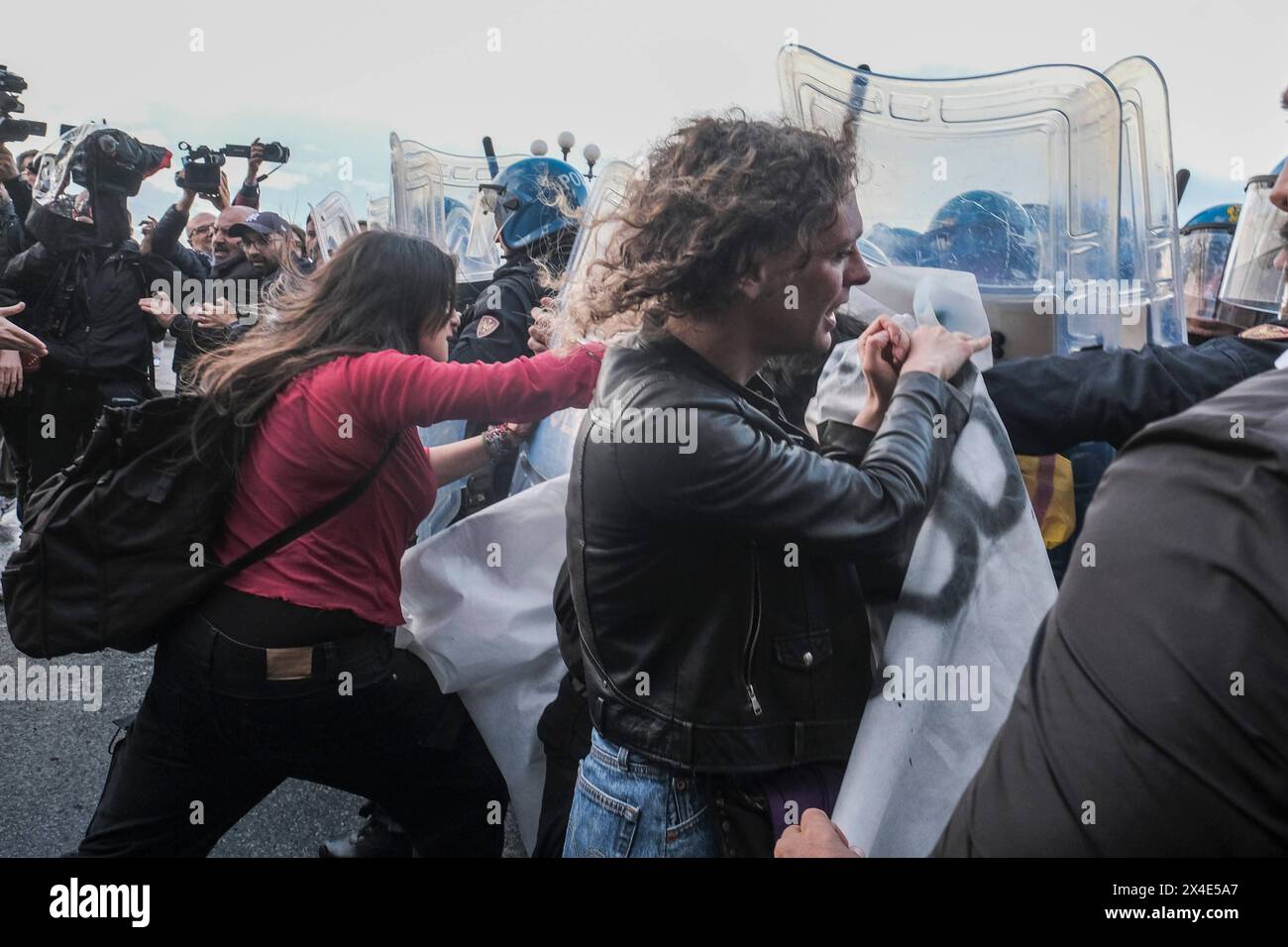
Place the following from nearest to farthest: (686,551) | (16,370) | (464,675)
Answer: (686,551)
(464,675)
(16,370)

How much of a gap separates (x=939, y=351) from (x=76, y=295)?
5.00 meters

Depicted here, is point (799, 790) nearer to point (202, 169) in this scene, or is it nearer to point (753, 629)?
point (753, 629)

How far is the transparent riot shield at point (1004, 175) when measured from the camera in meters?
1.88

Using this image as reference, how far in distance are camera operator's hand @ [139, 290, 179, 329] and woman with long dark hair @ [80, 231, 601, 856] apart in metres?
3.33

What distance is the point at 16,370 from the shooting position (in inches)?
183

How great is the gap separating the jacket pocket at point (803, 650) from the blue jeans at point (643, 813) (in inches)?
8.9

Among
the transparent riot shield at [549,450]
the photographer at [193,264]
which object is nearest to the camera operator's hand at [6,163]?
the photographer at [193,264]

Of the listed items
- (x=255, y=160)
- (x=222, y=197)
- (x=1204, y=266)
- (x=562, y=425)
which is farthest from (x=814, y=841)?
(x=255, y=160)

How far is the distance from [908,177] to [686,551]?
102 cm

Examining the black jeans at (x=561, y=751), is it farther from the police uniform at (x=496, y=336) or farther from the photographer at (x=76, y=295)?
the photographer at (x=76, y=295)

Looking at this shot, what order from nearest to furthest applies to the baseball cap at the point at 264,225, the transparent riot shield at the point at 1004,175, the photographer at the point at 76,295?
1. the transparent riot shield at the point at 1004,175
2. the photographer at the point at 76,295
3. the baseball cap at the point at 264,225

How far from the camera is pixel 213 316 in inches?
182
